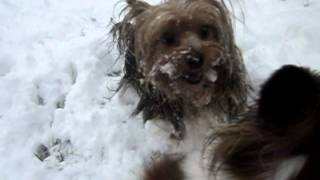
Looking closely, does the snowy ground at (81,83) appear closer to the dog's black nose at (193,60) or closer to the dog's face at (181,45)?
the dog's face at (181,45)

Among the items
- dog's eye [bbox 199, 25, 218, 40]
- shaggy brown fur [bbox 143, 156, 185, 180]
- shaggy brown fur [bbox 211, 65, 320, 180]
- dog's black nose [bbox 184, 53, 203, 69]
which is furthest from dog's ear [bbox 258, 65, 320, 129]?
dog's eye [bbox 199, 25, 218, 40]

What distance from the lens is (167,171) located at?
2.40m

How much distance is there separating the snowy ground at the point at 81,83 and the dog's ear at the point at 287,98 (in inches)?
80.6

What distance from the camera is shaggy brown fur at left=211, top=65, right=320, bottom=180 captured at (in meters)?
1.59

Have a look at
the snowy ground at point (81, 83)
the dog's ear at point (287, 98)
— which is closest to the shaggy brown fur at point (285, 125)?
the dog's ear at point (287, 98)

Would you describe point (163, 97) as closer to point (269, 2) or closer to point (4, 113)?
point (4, 113)

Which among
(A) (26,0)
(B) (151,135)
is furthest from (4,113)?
(A) (26,0)

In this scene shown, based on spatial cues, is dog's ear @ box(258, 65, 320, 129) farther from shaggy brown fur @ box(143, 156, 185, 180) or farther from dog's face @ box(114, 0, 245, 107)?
dog's face @ box(114, 0, 245, 107)

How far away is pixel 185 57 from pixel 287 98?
5.57 feet

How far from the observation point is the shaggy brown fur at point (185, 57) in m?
3.32

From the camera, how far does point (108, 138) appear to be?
3.84 meters

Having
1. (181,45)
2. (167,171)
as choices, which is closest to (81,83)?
(181,45)

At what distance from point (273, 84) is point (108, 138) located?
2331 mm

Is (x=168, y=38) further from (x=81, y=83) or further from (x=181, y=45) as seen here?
(x=81, y=83)
